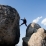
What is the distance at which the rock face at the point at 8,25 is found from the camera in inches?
704

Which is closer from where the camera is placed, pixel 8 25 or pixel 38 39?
pixel 38 39

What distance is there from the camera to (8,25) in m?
18.2

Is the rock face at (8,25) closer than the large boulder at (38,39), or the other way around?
the large boulder at (38,39)

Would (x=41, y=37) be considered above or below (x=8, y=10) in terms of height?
below

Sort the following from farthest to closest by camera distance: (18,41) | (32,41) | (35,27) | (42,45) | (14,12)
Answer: (35,27) → (18,41) → (14,12) → (32,41) → (42,45)

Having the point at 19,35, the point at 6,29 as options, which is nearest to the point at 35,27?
the point at 19,35

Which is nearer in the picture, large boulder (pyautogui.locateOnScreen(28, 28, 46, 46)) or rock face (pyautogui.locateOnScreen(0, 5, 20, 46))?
large boulder (pyautogui.locateOnScreen(28, 28, 46, 46))

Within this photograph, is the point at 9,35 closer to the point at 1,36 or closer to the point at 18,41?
the point at 1,36

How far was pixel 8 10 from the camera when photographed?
1884cm

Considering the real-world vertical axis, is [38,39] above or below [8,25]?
below

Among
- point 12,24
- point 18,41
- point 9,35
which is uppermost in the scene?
point 12,24

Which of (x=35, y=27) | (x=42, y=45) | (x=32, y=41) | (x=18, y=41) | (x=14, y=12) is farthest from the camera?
(x=35, y=27)

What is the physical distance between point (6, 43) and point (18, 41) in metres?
2.68

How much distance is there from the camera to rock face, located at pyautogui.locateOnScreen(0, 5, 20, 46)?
17.9 meters
